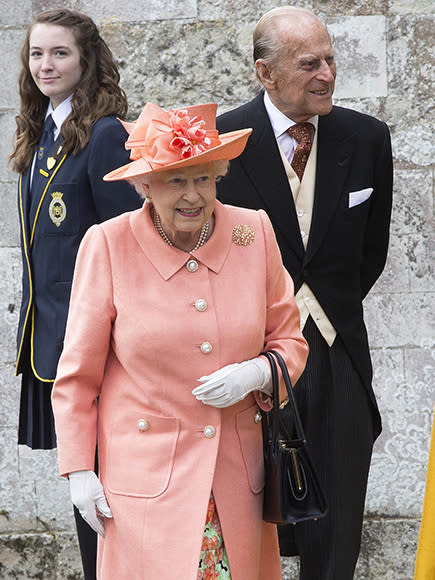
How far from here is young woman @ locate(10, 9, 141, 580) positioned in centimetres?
358

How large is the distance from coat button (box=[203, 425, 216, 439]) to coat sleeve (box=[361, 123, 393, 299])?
1210 millimetres

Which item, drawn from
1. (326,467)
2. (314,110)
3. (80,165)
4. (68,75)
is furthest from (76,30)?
(326,467)

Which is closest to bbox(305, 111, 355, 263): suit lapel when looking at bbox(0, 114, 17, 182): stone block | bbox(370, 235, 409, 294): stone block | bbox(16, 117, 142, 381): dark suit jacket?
bbox(16, 117, 142, 381): dark suit jacket

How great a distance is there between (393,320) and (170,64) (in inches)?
57.6

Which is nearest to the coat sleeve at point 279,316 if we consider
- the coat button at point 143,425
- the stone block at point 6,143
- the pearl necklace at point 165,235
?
the pearl necklace at point 165,235

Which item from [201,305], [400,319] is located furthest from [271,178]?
[400,319]

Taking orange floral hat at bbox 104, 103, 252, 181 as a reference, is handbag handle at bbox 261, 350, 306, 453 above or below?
below

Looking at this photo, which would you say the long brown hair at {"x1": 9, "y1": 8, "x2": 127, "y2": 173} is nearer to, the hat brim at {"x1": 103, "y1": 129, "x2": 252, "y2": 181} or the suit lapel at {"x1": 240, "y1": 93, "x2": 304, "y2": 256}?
the suit lapel at {"x1": 240, "y1": 93, "x2": 304, "y2": 256}

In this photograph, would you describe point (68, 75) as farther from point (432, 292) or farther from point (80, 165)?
point (432, 292)

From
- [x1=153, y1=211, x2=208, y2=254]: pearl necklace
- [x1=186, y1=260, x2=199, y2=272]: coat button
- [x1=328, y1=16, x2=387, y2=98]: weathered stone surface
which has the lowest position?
[x1=186, y1=260, x2=199, y2=272]: coat button

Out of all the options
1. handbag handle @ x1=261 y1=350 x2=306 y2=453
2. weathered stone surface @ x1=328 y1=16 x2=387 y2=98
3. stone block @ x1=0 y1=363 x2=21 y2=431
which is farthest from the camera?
stone block @ x1=0 y1=363 x2=21 y2=431

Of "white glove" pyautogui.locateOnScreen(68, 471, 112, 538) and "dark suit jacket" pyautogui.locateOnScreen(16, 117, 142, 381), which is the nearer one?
"white glove" pyautogui.locateOnScreen(68, 471, 112, 538)

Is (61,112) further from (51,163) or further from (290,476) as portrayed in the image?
(290,476)

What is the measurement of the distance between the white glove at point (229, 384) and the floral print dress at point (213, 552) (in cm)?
26
